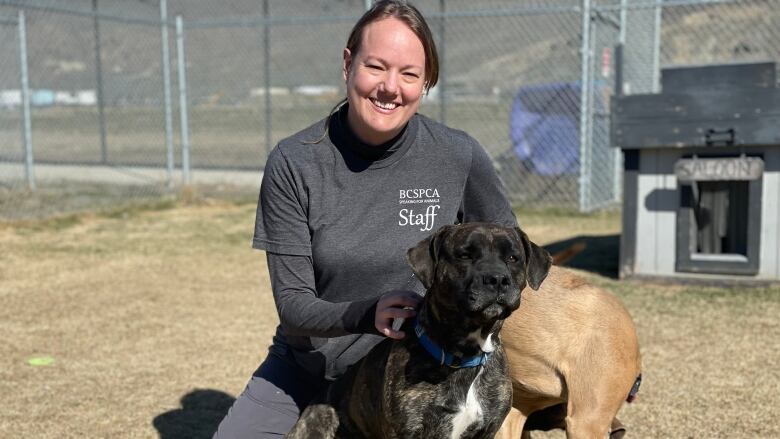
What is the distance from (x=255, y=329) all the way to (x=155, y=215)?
589 cm

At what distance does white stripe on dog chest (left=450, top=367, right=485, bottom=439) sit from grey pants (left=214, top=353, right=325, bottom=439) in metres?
0.69

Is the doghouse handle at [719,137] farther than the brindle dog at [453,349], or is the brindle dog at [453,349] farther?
the doghouse handle at [719,137]

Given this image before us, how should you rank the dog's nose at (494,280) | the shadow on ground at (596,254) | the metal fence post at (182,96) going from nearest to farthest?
the dog's nose at (494,280) < the shadow on ground at (596,254) < the metal fence post at (182,96)

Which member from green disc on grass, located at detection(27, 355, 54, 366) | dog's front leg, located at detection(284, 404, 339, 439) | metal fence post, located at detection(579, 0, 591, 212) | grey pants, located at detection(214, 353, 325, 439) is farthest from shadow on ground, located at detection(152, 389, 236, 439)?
metal fence post, located at detection(579, 0, 591, 212)

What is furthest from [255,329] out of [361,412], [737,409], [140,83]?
[140,83]

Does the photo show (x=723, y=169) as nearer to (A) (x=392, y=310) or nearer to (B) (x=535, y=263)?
(B) (x=535, y=263)

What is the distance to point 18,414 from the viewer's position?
464cm

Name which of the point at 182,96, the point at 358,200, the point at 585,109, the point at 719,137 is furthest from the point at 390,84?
the point at 182,96

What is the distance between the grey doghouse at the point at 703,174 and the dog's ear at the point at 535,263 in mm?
4662

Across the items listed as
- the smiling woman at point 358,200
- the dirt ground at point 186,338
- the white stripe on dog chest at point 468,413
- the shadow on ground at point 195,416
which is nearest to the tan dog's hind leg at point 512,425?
the smiling woman at point 358,200

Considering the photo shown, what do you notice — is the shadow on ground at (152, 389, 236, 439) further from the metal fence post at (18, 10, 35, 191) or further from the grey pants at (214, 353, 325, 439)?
the metal fence post at (18, 10, 35, 191)

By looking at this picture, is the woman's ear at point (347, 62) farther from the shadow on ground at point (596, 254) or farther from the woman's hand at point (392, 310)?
the shadow on ground at point (596, 254)

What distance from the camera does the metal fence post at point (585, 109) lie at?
11.0m

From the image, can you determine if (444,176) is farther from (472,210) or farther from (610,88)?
(610,88)
